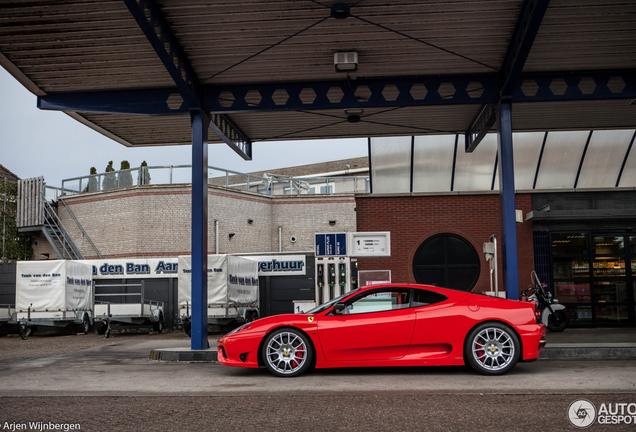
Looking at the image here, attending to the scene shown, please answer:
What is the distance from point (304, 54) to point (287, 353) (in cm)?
526

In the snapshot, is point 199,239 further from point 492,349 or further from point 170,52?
point 492,349

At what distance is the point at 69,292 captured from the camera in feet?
64.9

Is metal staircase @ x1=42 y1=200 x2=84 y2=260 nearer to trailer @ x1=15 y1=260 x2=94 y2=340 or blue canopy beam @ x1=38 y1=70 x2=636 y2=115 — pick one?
trailer @ x1=15 y1=260 x2=94 y2=340

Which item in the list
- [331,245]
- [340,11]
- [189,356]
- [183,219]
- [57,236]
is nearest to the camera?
[340,11]

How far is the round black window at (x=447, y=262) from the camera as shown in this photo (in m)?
21.4

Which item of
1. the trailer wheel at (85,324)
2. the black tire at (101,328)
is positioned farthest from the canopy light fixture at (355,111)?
the trailer wheel at (85,324)

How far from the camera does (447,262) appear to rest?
2161cm

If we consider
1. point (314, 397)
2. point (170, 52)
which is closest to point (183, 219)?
point (170, 52)

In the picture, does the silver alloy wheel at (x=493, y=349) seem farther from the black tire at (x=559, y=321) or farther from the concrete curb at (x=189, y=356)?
the black tire at (x=559, y=321)

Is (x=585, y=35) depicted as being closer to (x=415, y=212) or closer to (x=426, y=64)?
(x=426, y=64)

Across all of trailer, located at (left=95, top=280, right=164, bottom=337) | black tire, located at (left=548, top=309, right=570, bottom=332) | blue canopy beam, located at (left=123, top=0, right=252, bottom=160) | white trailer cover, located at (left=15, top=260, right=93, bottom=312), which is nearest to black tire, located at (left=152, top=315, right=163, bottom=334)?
trailer, located at (left=95, top=280, right=164, bottom=337)

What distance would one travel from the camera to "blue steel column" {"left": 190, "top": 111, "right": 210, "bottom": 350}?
10.8 meters

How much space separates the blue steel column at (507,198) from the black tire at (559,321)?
6.46 metres

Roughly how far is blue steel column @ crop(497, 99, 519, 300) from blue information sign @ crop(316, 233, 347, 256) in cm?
412
